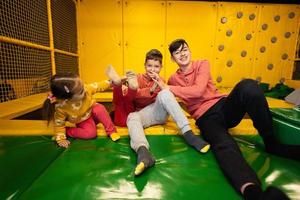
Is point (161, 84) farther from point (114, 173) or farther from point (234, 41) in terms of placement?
point (234, 41)

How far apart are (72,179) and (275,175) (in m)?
1.08

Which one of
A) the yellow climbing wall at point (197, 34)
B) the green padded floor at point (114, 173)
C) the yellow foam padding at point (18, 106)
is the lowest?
the green padded floor at point (114, 173)

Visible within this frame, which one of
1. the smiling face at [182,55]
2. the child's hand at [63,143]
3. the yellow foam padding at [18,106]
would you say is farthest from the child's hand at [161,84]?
the yellow foam padding at [18,106]

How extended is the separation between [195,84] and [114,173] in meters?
0.86

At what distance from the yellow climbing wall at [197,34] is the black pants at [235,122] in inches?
78.9

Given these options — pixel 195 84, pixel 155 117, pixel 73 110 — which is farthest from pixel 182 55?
pixel 73 110

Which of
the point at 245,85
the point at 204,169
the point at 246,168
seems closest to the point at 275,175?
the point at 246,168

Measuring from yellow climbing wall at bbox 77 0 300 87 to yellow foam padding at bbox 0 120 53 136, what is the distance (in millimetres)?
1886

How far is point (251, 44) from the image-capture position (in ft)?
10.8

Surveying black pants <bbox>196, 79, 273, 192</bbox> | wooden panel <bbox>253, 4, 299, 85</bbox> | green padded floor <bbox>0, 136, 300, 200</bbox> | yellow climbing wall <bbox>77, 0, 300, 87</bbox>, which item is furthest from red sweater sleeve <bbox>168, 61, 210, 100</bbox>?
wooden panel <bbox>253, 4, 299, 85</bbox>

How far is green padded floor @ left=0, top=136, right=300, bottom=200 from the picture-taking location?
3.25 feet

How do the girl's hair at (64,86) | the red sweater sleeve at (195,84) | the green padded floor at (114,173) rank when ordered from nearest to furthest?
1. the green padded floor at (114,173)
2. the girl's hair at (64,86)
3. the red sweater sleeve at (195,84)

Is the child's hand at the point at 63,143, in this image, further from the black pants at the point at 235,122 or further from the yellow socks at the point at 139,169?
the black pants at the point at 235,122

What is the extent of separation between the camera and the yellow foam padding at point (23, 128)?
3.83 feet
